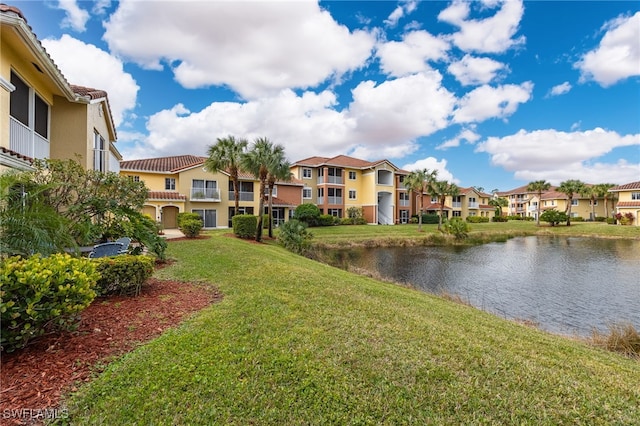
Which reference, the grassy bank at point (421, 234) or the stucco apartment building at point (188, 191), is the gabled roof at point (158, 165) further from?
the grassy bank at point (421, 234)

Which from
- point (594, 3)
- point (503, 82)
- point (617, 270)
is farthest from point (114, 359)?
point (503, 82)

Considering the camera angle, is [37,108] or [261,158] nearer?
[37,108]

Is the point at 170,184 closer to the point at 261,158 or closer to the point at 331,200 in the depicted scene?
the point at 261,158

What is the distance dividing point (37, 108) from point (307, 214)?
27880 mm

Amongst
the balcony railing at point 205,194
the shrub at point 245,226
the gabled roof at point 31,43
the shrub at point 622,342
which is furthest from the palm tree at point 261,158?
the shrub at point 622,342

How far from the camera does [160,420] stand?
3105 mm

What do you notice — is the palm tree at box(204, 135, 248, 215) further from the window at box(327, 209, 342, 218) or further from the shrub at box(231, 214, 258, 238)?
the window at box(327, 209, 342, 218)

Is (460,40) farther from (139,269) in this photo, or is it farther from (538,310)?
(139,269)

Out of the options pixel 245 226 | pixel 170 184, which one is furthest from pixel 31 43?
pixel 170 184

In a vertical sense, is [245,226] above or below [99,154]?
below

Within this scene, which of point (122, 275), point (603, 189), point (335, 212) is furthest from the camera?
point (603, 189)

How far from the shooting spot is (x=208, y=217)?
32.4 metres

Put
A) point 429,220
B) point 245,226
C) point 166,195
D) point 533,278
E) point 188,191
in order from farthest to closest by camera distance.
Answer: point 429,220
point 188,191
point 166,195
point 245,226
point 533,278

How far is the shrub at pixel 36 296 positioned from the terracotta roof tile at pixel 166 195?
2760cm
